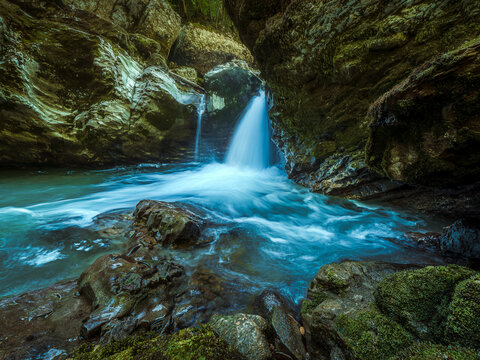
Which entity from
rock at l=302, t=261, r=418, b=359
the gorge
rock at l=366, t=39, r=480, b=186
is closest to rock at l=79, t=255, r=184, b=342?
the gorge

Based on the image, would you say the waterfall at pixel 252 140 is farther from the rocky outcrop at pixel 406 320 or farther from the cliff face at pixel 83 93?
the rocky outcrop at pixel 406 320

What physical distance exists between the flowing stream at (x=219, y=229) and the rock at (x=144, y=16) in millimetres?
11212

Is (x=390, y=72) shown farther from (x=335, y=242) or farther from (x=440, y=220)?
(x=335, y=242)

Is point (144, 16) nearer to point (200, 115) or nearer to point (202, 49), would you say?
point (202, 49)

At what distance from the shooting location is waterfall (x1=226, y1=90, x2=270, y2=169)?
44.2ft

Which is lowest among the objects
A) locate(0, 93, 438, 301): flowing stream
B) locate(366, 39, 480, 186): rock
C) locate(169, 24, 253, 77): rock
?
locate(0, 93, 438, 301): flowing stream

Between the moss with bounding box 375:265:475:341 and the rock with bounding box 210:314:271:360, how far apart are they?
1.08 metres

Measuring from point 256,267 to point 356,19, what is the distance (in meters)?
6.17

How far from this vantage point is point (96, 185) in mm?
8117

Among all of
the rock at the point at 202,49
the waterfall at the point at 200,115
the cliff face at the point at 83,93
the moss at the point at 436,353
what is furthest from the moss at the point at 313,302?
the rock at the point at 202,49

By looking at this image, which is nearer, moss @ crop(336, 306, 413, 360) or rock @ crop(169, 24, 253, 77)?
moss @ crop(336, 306, 413, 360)

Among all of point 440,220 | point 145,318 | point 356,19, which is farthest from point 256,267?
point 356,19

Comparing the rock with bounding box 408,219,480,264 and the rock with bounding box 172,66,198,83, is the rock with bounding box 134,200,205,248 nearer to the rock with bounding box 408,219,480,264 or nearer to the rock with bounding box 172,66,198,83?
the rock with bounding box 408,219,480,264

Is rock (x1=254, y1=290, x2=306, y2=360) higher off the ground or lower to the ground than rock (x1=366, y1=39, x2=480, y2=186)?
lower
